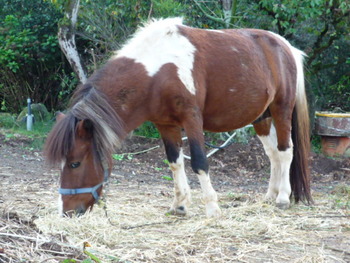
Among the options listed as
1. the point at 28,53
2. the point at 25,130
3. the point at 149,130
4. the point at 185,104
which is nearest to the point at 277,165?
the point at 185,104

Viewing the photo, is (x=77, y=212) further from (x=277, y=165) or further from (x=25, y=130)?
(x=25, y=130)

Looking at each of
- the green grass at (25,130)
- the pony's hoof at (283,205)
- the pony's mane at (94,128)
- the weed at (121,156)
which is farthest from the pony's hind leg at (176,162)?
the green grass at (25,130)

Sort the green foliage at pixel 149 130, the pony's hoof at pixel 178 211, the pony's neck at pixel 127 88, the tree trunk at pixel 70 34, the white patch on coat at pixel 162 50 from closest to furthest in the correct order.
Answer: the pony's neck at pixel 127 88
the white patch on coat at pixel 162 50
the pony's hoof at pixel 178 211
the tree trunk at pixel 70 34
the green foliage at pixel 149 130

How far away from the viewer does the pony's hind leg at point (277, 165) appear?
5.29m

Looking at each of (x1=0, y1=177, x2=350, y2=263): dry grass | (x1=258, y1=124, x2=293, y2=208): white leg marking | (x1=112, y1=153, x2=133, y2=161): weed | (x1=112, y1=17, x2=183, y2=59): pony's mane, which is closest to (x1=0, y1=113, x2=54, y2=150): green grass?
(x1=112, y1=153, x2=133, y2=161): weed

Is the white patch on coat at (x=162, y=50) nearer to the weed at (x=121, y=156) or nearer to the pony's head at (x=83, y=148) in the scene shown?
the pony's head at (x=83, y=148)

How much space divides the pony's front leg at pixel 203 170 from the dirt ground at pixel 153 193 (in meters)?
0.13

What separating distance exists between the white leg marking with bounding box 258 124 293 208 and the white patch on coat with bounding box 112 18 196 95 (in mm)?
1500

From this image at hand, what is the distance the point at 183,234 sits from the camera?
3930 mm

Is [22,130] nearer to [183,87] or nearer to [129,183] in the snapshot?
[129,183]

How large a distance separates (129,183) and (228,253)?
3045mm

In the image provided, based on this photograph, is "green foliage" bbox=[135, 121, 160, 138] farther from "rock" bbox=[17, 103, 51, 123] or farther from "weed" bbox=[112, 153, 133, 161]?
"rock" bbox=[17, 103, 51, 123]

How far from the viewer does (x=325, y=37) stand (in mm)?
9375

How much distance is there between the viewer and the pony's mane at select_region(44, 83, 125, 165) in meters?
3.96
